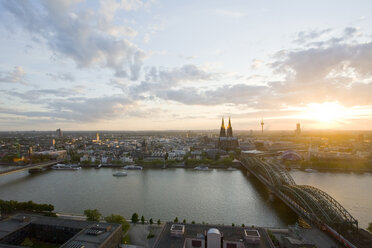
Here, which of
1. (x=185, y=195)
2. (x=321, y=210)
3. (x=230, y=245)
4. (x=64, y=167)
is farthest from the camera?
(x=64, y=167)

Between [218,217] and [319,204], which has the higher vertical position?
[319,204]

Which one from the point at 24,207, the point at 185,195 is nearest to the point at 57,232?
the point at 24,207

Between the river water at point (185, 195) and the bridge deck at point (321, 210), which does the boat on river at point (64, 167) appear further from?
the bridge deck at point (321, 210)

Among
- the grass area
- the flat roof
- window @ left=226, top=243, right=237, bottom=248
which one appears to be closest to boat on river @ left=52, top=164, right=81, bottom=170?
the grass area

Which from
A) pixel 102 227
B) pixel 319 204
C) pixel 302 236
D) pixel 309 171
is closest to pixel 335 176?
pixel 309 171

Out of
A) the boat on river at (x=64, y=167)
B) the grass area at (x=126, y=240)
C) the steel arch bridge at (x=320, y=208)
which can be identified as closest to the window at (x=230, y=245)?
the grass area at (x=126, y=240)

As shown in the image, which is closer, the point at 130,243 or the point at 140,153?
the point at 130,243

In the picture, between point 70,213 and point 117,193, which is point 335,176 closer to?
point 117,193

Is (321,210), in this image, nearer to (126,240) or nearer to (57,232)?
(126,240)
